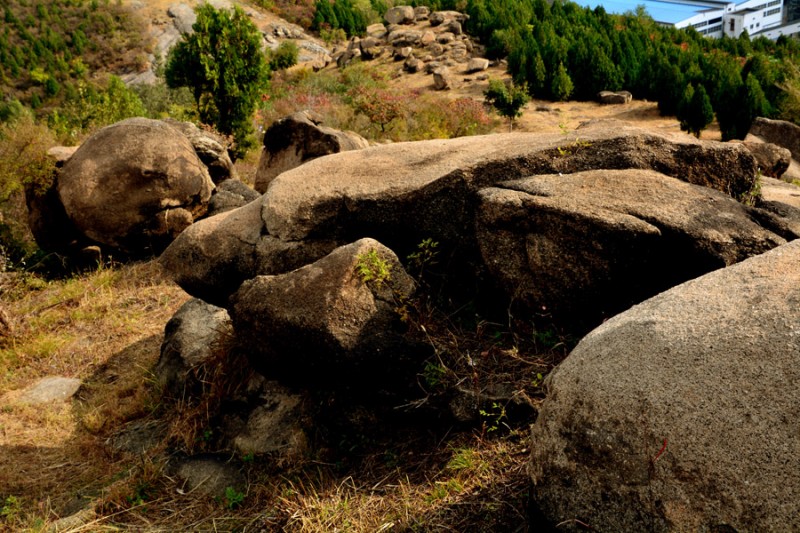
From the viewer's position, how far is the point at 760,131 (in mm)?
12203

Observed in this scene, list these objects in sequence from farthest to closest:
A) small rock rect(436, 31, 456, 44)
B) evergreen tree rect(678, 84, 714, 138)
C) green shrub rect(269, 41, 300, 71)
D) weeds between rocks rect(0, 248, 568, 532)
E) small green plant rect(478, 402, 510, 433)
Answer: green shrub rect(269, 41, 300, 71) < small rock rect(436, 31, 456, 44) < evergreen tree rect(678, 84, 714, 138) < small green plant rect(478, 402, 510, 433) < weeds between rocks rect(0, 248, 568, 532)

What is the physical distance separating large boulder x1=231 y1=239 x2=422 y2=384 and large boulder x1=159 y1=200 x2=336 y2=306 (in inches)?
17.6

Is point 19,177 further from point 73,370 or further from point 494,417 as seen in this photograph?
point 494,417

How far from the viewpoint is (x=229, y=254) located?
4516 mm

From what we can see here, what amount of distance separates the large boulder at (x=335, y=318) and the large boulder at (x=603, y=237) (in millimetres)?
652

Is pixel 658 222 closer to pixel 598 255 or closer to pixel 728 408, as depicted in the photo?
pixel 598 255

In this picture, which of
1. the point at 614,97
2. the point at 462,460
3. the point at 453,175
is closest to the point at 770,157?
the point at 453,175

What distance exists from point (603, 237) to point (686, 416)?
1379 mm

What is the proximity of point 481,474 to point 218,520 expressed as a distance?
1.53 m

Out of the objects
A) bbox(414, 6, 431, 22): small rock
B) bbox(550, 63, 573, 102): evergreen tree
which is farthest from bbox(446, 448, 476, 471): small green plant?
bbox(414, 6, 431, 22): small rock

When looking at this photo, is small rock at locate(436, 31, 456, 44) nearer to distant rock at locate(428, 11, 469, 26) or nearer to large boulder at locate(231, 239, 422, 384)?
distant rock at locate(428, 11, 469, 26)

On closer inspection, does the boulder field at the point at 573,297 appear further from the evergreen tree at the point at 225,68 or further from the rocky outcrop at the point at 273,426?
the evergreen tree at the point at 225,68

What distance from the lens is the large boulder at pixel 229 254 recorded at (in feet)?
14.2

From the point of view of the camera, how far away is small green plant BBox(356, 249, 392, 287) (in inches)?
144
